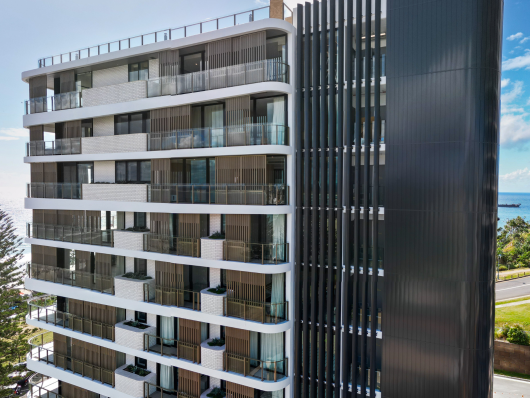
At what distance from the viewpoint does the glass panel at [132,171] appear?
13.4 metres

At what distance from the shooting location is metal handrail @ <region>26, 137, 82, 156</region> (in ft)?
46.2

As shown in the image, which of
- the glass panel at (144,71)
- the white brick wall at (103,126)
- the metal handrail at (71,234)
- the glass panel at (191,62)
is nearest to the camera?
the glass panel at (191,62)

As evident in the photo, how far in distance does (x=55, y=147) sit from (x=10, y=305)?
13221mm

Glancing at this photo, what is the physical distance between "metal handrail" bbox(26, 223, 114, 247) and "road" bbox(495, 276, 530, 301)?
28586mm

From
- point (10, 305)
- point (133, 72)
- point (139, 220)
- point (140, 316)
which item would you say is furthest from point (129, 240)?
point (10, 305)

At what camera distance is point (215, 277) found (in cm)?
1194

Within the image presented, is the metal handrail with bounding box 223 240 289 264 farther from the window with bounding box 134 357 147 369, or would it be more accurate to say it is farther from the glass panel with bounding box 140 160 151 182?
the window with bounding box 134 357 147 369

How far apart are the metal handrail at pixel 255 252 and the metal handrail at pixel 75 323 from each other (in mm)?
6288

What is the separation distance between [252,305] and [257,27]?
874 centimetres

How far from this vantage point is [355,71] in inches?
388

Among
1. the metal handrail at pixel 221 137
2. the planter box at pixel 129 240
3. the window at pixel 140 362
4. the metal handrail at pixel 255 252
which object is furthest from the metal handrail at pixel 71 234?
the metal handrail at pixel 255 252

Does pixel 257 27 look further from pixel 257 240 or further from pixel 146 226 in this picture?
pixel 146 226

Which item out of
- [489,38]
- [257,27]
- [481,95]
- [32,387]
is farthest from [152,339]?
[489,38]

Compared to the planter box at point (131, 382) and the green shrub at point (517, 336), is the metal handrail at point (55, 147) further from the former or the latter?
the green shrub at point (517, 336)
